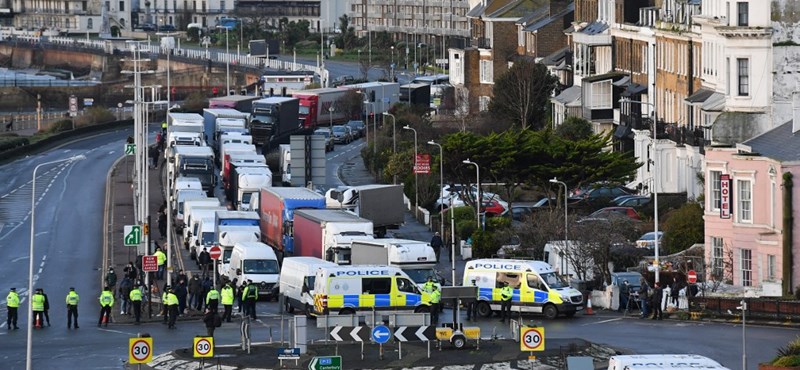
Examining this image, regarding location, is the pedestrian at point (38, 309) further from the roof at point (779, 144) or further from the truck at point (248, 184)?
the truck at point (248, 184)

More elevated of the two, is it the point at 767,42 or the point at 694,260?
the point at 767,42

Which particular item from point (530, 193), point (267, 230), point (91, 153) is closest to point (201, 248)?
point (267, 230)

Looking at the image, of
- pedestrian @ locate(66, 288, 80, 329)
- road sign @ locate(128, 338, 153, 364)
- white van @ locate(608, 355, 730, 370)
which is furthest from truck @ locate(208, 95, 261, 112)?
white van @ locate(608, 355, 730, 370)

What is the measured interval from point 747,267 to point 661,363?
29.0 meters

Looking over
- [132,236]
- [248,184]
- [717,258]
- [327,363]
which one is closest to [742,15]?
[717,258]

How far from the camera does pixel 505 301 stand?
6009 cm

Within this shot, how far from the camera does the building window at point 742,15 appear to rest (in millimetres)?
76000

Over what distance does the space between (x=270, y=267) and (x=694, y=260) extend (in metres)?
14.6

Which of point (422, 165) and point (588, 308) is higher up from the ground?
point (422, 165)

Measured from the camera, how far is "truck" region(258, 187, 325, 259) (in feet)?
251

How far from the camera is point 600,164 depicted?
85.2 m

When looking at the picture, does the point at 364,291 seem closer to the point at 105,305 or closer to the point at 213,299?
the point at 213,299

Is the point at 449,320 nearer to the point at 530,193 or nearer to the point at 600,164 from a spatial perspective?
the point at 600,164

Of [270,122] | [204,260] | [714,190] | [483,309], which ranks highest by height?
[270,122]
